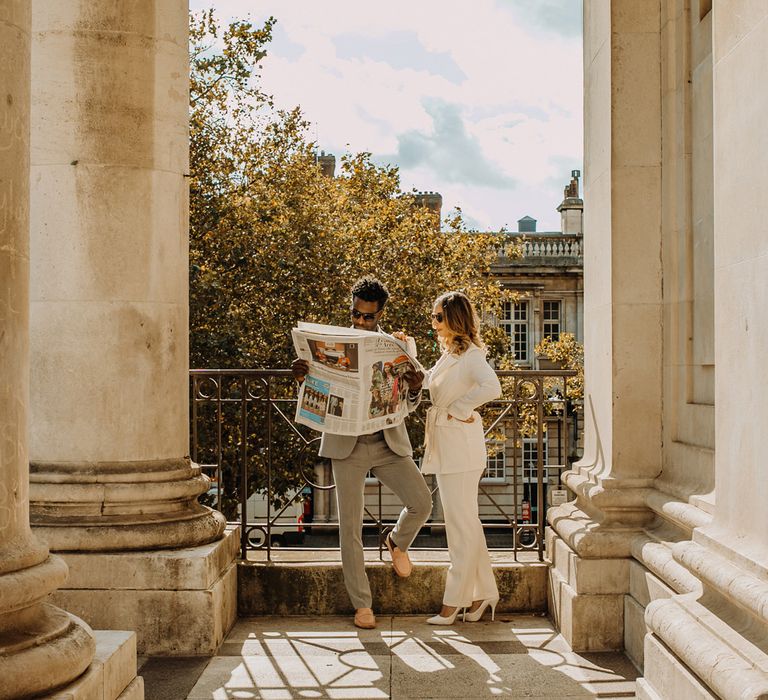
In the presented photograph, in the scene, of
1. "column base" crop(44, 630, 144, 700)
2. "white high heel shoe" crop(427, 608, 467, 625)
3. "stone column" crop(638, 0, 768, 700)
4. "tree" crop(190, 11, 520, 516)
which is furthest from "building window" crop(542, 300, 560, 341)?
"column base" crop(44, 630, 144, 700)

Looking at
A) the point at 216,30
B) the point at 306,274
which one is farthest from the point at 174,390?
the point at 216,30

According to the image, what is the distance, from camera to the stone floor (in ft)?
17.5

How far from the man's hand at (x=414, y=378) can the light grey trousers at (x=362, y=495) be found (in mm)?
442

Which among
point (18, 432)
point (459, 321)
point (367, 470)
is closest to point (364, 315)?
point (459, 321)

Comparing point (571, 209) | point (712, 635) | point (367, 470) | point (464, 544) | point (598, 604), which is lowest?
point (598, 604)

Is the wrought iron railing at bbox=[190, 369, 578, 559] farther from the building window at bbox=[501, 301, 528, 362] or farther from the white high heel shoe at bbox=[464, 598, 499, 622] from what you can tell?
the building window at bbox=[501, 301, 528, 362]

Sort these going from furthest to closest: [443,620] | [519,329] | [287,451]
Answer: [519,329], [287,451], [443,620]

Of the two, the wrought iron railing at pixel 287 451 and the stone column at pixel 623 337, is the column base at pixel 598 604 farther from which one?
the wrought iron railing at pixel 287 451

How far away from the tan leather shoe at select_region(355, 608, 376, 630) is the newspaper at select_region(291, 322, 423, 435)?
1317mm

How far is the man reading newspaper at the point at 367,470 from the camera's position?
21.1 feet

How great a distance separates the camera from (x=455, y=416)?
650 centimetres

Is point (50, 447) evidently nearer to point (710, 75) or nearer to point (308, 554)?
point (308, 554)

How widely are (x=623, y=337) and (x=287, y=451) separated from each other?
11.3 metres

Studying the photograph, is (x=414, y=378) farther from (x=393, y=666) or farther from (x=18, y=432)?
(x=18, y=432)
